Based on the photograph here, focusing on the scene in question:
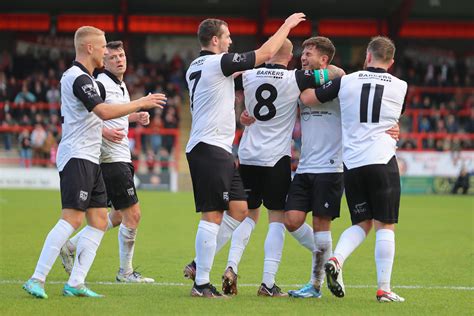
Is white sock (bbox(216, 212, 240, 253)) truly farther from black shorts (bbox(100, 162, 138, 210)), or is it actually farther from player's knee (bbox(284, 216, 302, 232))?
black shorts (bbox(100, 162, 138, 210))

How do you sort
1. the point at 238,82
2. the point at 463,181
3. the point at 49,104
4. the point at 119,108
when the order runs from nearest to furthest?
the point at 119,108 < the point at 238,82 < the point at 463,181 < the point at 49,104

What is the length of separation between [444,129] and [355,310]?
2627 centimetres

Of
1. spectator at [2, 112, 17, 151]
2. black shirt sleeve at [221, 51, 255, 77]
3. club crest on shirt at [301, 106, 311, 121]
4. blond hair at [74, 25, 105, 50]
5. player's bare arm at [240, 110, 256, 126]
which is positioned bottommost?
spectator at [2, 112, 17, 151]

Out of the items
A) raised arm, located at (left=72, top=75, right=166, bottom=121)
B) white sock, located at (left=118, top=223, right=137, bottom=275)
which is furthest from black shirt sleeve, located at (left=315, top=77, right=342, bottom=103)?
white sock, located at (left=118, top=223, right=137, bottom=275)

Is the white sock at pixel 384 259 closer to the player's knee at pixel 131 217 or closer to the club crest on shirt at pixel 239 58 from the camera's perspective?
the club crest on shirt at pixel 239 58

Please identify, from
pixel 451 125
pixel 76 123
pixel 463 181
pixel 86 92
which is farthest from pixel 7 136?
pixel 86 92

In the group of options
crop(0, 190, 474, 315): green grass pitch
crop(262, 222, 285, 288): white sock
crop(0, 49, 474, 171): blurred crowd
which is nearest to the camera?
crop(0, 190, 474, 315): green grass pitch

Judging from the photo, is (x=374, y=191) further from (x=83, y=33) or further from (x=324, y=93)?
(x=83, y=33)

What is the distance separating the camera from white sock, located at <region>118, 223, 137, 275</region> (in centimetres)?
994

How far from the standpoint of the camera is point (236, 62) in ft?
27.0

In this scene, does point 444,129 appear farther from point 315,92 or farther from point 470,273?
point 315,92

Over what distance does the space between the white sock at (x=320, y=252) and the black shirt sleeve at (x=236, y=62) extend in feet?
5.87

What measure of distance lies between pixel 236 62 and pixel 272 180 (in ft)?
4.39

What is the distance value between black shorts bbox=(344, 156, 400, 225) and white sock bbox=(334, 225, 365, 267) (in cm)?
11
